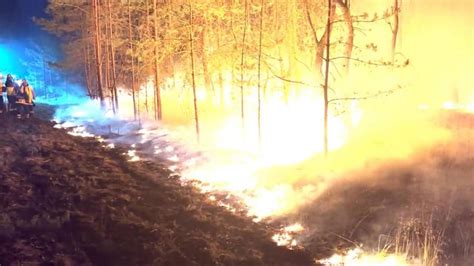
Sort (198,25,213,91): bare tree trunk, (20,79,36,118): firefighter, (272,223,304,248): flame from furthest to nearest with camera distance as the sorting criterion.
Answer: (20,79,36,118): firefighter
(198,25,213,91): bare tree trunk
(272,223,304,248): flame

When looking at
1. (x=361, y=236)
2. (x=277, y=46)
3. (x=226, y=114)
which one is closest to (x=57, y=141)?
(x=226, y=114)

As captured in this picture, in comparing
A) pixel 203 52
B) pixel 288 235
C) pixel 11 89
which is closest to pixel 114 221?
pixel 288 235

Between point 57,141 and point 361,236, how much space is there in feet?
47.6

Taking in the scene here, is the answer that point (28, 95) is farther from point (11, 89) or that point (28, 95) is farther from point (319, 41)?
point (319, 41)

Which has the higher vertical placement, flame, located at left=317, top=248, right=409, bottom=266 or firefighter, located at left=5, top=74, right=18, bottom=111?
firefighter, located at left=5, top=74, right=18, bottom=111

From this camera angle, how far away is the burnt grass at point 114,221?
29.2 ft

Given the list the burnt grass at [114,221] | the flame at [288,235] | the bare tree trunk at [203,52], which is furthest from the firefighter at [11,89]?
the flame at [288,235]

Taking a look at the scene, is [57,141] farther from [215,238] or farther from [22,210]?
[215,238]

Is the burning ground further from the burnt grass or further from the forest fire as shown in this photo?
the burnt grass

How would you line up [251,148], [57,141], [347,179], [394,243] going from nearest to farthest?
[394,243]
[347,179]
[251,148]
[57,141]

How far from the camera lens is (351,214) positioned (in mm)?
10477

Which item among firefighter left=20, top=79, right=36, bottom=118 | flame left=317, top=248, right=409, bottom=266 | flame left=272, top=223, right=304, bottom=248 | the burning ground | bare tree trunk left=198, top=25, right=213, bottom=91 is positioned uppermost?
bare tree trunk left=198, top=25, right=213, bottom=91

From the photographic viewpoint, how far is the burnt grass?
29.2 ft

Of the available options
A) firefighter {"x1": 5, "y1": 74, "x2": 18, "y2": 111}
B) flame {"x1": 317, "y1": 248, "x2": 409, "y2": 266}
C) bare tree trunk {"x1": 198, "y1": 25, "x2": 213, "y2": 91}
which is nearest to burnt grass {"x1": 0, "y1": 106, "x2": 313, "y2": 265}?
flame {"x1": 317, "y1": 248, "x2": 409, "y2": 266}
